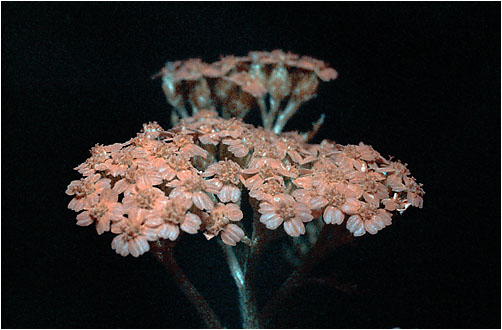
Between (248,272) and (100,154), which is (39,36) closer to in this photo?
(100,154)

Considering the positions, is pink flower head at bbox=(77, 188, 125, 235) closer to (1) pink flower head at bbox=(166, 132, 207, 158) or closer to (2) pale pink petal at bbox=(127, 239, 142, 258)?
(2) pale pink petal at bbox=(127, 239, 142, 258)

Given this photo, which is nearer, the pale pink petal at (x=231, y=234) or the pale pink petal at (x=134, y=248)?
the pale pink petal at (x=134, y=248)

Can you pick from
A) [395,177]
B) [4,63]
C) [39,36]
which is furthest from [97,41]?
[395,177]

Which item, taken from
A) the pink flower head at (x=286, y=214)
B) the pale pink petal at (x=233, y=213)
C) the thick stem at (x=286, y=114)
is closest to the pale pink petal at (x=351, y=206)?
the pink flower head at (x=286, y=214)

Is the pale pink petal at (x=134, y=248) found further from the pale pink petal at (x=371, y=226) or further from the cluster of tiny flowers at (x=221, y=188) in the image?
the pale pink petal at (x=371, y=226)

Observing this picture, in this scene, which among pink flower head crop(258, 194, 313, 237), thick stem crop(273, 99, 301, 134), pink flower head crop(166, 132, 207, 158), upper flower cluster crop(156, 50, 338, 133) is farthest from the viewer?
thick stem crop(273, 99, 301, 134)

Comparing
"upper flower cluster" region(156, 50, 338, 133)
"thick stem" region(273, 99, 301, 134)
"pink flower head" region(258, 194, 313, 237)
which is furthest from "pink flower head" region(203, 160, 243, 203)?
"thick stem" region(273, 99, 301, 134)

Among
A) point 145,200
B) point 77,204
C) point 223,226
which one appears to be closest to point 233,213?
point 223,226
